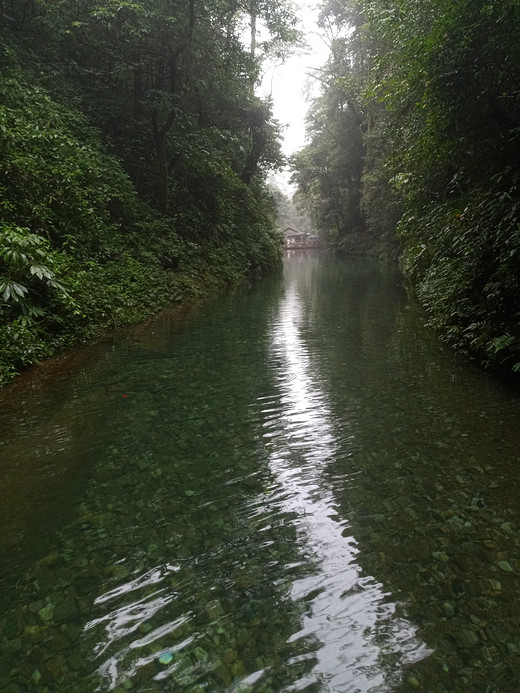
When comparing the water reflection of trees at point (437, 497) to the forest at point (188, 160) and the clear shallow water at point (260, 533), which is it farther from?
the forest at point (188, 160)

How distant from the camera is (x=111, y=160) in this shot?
13867mm

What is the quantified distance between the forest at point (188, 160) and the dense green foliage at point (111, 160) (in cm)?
5

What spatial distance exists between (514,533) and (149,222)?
1424 cm

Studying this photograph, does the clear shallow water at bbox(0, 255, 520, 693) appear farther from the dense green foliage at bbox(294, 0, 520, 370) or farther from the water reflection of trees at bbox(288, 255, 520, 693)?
the dense green foliage at bbox(294, 0, 520, 370)

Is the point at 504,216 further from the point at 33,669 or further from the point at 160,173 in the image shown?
the point at 160,173

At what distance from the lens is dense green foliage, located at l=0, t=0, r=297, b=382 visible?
835cm

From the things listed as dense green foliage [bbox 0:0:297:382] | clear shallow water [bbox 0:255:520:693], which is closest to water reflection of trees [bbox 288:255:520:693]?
clear shallow water [bbox 0:255:520:693]

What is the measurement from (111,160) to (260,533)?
1336cm

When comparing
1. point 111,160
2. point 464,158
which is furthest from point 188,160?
point 464,158

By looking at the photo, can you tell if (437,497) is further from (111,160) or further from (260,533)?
(111,160)

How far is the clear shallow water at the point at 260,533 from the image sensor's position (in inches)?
97.1

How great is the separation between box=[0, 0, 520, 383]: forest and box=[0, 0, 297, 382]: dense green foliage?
0.05 metres

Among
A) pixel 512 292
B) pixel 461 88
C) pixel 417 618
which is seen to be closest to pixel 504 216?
pixel 512 292

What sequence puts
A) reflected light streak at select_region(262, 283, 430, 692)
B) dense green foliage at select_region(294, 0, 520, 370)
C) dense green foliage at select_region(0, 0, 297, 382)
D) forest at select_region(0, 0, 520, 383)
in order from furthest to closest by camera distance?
1. dense green foliage at select_region(0, 0, 297, 382)
2. forest at select_region(0, 0, 520, 383)
3. dense green foliage at select_region(294, 0, 520, 370)
4. reflected light streak at select_region(262, 283, 430, 692)
